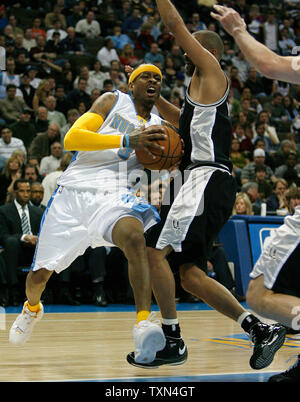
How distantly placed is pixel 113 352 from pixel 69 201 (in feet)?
4.24

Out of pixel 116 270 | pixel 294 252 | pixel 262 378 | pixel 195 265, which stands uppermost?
pixel 294 252

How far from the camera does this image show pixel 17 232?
8.14 metres

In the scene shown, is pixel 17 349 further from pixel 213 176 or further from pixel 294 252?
pixel 294 252

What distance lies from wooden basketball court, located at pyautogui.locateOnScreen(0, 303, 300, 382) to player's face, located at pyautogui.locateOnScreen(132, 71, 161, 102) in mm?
1851

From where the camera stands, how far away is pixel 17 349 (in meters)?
5.01

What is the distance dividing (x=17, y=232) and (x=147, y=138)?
452cm

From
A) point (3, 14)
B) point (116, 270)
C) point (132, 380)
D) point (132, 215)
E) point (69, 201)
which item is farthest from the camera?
point (3, 14)

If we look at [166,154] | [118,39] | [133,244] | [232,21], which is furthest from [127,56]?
[232,21]

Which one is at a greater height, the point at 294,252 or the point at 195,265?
the point at 294,252

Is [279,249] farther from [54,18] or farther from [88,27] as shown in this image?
[88,27]

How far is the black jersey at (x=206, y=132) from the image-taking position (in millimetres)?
4176

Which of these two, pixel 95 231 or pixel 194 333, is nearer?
pixel 95 231

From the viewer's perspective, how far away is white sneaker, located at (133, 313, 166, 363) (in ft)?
11.5

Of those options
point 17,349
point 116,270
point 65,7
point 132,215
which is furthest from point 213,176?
point 65,7
